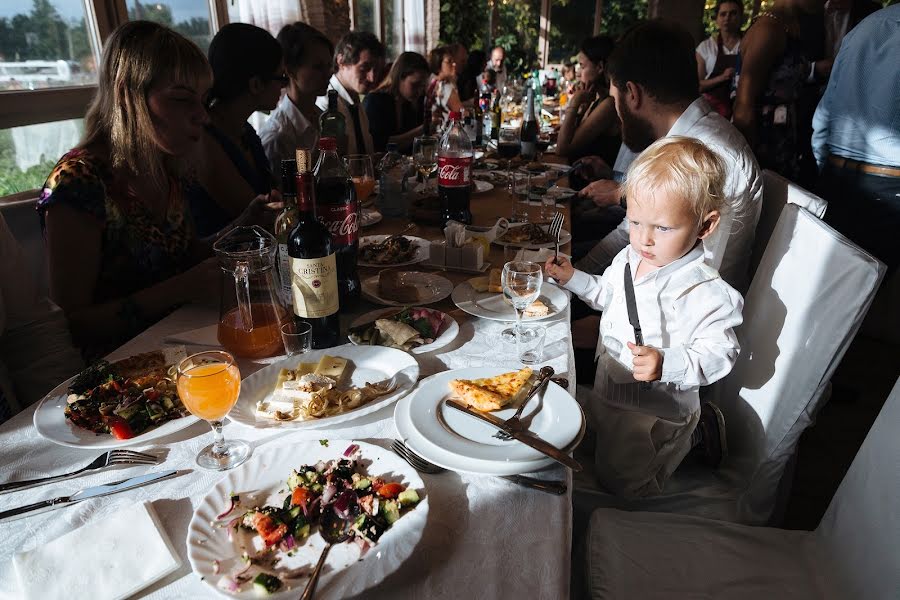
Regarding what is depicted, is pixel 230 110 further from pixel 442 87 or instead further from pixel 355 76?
pixel 442 87

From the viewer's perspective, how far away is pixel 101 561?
2.15 ft

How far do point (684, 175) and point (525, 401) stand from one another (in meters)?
0.67

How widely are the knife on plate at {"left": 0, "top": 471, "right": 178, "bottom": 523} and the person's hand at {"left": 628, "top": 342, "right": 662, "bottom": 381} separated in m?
0.90

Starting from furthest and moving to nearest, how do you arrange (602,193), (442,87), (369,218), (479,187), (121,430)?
(442,87)
(479,187)
(602,193)
(369,218)
(121,430)

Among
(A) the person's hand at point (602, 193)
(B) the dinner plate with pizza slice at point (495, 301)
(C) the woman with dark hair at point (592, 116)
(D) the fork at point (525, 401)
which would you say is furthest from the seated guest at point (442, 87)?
(D) the fork at point (525, 401)

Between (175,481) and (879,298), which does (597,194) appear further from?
(175,481)

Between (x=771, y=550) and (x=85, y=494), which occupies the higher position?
(x=85, y=494)

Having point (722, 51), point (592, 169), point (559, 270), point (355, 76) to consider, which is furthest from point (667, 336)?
point (722, 51)

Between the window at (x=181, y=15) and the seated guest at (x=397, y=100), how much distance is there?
47.3 inches

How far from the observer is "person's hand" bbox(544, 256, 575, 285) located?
5.19 feet

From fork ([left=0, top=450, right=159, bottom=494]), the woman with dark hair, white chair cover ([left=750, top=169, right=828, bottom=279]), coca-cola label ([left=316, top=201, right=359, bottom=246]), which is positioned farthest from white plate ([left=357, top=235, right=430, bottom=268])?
the woman with dark hair

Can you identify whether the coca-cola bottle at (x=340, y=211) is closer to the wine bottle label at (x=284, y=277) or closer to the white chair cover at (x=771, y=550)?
the wine bottle label at (x=284, y=277)

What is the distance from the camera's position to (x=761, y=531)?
1.13 meters

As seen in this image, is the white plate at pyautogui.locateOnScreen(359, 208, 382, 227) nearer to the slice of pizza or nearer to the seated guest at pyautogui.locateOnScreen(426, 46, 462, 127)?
the slice of pizza
